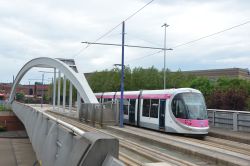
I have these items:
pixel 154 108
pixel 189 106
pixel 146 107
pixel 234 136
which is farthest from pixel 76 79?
pixel 234 136

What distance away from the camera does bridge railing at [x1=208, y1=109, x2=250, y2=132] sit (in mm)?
21141

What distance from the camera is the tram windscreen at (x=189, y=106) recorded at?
2066 centimetres

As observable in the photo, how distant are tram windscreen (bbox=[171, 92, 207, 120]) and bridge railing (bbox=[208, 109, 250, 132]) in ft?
6.99

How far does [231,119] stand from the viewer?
22.8m

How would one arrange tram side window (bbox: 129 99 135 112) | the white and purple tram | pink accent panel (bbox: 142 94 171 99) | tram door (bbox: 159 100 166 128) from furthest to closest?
tram side window (bbox: 129 99 135 112), tram door (bbox: 159 100 166 128), pink accent panel (bbox: 142 94 171 99), the white and purple tram

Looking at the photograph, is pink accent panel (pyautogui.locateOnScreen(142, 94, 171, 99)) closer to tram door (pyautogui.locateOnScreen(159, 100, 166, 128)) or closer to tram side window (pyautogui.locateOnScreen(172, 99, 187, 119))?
tram door (pyautogui.locateOnScreen(159, 100, 166, 128))

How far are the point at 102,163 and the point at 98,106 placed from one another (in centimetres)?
2316

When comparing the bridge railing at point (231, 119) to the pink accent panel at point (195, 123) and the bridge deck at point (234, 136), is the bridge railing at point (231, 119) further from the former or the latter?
the pink accent panel at point (195, 123)

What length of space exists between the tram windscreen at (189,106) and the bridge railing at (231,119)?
2132 millimetres

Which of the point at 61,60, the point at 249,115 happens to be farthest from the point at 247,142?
the point at 61,60

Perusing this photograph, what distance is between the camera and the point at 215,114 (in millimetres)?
24844

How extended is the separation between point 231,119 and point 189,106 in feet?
11.8

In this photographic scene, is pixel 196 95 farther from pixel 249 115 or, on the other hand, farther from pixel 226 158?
pixel 226 158

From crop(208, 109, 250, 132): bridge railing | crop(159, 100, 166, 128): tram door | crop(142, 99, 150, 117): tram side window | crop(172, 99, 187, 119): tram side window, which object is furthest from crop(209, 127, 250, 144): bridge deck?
crop(142, 99, 150, 117): tram side window
